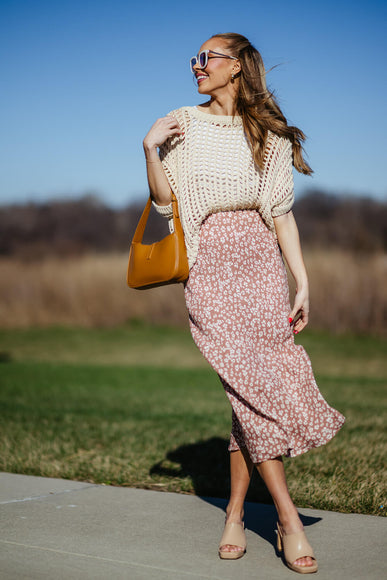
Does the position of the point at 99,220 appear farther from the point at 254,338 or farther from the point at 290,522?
the point at 290,522

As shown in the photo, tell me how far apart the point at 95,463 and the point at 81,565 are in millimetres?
→ 1852

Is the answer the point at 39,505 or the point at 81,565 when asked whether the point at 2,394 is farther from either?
the point at 81,565

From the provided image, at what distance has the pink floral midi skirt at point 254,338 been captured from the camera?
284cm

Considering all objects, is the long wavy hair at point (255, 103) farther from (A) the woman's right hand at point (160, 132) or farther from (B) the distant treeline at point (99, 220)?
(B) the distant treeline at point (99, 220)

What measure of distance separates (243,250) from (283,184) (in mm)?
339

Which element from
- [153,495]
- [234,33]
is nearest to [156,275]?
[234,33]

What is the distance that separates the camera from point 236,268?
2955 millimetres

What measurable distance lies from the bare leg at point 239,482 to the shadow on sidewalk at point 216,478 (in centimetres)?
22

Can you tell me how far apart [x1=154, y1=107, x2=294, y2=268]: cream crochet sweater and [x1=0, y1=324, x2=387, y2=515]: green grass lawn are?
1606mm

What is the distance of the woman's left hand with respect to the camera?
3000mm

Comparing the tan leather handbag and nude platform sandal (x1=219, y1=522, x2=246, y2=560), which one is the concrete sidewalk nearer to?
nude platform sandal (x1=219, y1=522, x2=246, y2=560)

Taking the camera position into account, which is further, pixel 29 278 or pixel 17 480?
pixel 29 278

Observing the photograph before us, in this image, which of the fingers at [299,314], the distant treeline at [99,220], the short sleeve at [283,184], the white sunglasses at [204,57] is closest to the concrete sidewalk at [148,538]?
the fingers at [299,314]

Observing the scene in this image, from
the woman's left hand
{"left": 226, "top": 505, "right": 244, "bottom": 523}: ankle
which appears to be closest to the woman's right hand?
the woman's left hand
